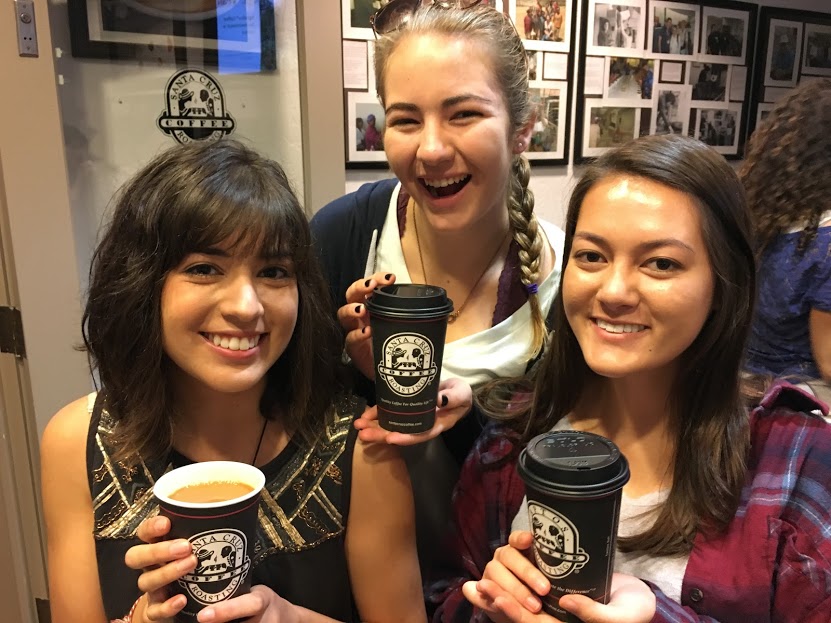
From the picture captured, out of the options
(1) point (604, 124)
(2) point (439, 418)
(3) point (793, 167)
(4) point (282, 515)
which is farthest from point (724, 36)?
(4) point (282, 515)

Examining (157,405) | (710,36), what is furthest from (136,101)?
→ (710,36)

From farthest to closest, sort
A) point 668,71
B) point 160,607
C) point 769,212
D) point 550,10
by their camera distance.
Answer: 1. point 668,71
2. point 550,10
3. point 769,212
4. point 160,607

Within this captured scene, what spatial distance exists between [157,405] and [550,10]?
2.41 m

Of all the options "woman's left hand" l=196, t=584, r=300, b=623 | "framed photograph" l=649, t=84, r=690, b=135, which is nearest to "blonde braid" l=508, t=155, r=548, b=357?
"woman's left hand" l=196, t=584, r=300, b=623

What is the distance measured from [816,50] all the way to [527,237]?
304 cm

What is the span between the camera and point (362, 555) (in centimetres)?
123

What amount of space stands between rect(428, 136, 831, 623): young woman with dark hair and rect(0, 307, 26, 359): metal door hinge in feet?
4.91

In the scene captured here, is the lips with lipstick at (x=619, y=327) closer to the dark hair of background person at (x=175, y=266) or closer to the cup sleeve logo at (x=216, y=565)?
the dark hair of background person at (x=175, y=266)

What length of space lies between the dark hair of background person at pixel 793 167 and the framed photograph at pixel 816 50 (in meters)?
1.66

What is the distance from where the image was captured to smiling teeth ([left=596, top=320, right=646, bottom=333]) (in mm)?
1077

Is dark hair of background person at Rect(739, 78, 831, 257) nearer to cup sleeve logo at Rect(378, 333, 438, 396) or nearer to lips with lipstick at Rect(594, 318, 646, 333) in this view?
lips with lipstick at Rect(594, 318, 646, 333)

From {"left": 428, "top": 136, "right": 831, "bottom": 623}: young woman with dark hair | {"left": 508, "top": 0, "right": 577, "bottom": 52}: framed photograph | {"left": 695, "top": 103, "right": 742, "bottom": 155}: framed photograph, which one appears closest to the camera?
{"left": 428, "top": 136, "right": 831, "bottom": 623}: young woman with dark hair

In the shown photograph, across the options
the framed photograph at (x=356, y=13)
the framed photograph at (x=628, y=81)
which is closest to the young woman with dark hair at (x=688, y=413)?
the framed photograph at (x=356, y=13)

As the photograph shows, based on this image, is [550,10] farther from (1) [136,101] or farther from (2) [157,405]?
(2) [157,405]
